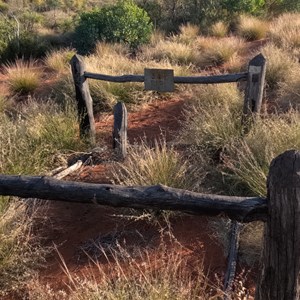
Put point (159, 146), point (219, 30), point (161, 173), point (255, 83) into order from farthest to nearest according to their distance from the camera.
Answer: point (219, 30) → point (159, 146) → point (255, 83) → point (161, 173)

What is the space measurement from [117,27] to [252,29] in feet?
13.9

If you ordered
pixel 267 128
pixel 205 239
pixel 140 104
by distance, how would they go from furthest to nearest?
pixel 140 104, pixel 267 128, pixel 205 239

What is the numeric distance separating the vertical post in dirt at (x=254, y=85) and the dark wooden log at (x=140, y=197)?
10.9ft

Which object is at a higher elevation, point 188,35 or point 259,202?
point 259,202

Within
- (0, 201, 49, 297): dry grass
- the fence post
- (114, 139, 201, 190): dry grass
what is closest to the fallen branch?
(114, 139, 201, 190): dry grass

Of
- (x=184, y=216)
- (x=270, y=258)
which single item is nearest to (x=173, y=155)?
(x=184, y=216)

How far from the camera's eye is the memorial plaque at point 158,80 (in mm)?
5168

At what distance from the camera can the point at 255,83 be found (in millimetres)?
5137

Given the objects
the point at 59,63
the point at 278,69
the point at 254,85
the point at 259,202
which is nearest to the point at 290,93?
the point at 278,69

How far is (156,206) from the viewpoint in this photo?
2.20m

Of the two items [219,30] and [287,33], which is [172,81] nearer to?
[287,33]

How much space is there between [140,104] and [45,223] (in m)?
4.30

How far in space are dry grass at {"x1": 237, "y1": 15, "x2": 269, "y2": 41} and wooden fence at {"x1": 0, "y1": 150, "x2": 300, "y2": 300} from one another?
12.2m

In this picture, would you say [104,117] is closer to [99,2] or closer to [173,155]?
[173,155]
